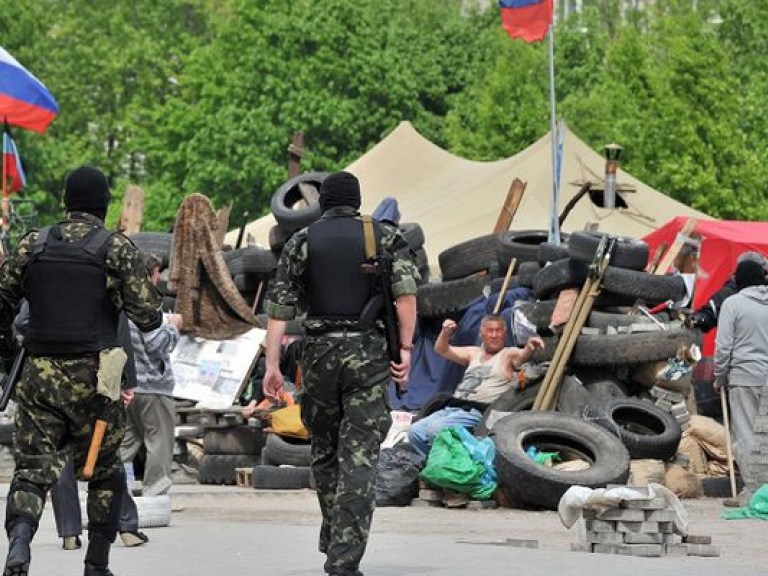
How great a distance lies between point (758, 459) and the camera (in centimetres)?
1675

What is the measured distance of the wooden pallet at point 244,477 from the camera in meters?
19.8

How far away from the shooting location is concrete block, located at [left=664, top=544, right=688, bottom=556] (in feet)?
39.2

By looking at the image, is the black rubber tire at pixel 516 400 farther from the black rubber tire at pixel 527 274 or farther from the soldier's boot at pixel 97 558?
the soldier's boot at pixel 97 558

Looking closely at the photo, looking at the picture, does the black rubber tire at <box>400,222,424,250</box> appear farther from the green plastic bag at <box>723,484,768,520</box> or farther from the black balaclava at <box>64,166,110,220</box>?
the black balaclava at <box>64,166,110,220</box>

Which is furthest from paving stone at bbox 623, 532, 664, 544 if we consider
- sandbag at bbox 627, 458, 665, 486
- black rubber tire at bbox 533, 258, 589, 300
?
black rubber tire at bbox 533, 258, 589, 300

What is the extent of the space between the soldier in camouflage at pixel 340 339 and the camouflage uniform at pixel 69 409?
802mm

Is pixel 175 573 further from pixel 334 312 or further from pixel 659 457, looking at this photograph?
pixel 659 457

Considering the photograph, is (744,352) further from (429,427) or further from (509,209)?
(509,209)

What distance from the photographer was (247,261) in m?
25.1

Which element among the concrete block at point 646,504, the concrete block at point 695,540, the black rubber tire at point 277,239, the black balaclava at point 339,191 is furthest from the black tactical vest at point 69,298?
the black rubber tire at point 277,239

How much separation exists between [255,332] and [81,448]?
40.8ft

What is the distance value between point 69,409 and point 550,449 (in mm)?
8122

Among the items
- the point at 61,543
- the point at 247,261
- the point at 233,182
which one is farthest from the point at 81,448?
the point at 233,182

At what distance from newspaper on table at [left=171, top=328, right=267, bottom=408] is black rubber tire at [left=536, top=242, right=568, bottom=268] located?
2.73m
